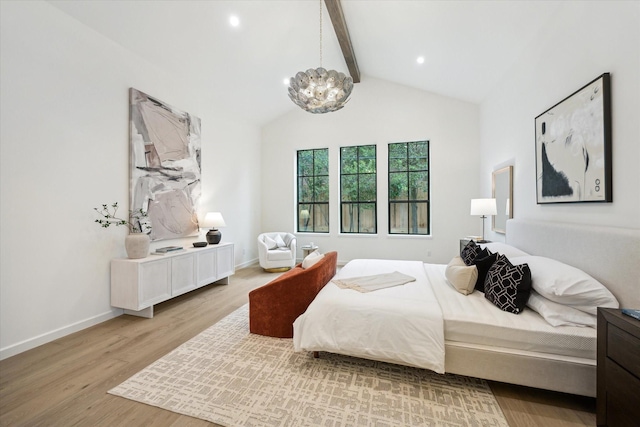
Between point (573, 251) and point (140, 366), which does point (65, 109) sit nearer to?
point (140, 366)

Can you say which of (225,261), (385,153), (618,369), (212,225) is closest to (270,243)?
(225,261)

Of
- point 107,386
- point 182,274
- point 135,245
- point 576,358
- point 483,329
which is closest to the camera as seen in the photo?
point 576,358

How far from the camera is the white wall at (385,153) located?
5.01m

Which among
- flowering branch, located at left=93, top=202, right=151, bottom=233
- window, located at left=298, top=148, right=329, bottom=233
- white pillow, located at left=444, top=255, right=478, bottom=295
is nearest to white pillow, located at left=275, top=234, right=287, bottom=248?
window, located at left=298, top=148, right=329, bottom=233

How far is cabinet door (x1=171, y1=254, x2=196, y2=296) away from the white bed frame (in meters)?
3.16

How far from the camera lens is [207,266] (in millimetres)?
3854

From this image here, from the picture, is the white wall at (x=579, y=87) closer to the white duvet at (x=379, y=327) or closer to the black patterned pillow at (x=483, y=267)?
the black patterned pillow at (x=483, y=267)

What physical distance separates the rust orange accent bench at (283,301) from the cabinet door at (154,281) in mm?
1310

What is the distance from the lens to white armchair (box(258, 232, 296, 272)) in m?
4.95

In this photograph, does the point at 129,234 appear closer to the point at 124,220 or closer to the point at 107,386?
the point at 124,220

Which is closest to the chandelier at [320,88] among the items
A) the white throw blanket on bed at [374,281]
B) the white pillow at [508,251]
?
the white throw blanket on bed at [374,281]

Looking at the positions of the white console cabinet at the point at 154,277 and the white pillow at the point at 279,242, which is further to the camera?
the white pillow at the point at 279,242

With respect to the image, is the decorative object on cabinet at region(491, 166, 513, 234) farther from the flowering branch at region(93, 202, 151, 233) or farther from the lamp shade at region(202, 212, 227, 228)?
the flowering branch at region(93, 202, 151, 233)

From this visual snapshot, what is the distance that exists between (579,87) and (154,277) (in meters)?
4.61
